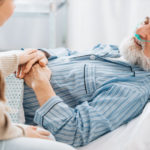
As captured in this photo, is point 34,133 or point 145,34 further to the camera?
point 145,34

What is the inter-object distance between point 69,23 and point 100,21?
34cm

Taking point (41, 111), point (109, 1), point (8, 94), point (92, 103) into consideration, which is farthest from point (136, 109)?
point (109, 1)

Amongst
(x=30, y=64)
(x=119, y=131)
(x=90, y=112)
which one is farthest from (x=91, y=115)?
(x=30, y=64)

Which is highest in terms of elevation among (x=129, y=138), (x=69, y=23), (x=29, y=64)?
(x=69, y=23)

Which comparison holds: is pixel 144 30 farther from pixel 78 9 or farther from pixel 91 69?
pixel 78 9

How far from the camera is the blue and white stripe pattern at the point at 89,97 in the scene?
3.54 feet

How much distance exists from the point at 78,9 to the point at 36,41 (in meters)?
0.55

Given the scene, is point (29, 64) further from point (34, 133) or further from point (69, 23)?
point (69, 23)

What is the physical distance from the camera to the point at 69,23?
9.25 feet

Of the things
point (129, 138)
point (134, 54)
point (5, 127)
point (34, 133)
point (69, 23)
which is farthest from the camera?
point (69, 23)

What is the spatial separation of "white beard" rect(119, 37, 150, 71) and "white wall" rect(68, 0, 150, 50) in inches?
45.4

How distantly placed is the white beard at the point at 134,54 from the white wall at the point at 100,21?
115 cm

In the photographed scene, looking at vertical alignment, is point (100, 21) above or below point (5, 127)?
above

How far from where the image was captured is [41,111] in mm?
1065
